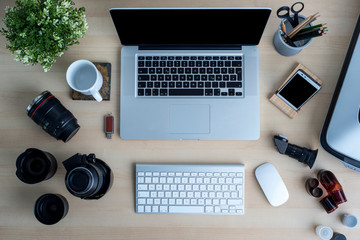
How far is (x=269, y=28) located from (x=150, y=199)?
76 centimetres

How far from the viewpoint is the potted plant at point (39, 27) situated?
2.51 feet

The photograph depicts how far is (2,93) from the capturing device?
Result: 3.14 ft

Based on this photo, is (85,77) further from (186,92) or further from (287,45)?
(287,45)

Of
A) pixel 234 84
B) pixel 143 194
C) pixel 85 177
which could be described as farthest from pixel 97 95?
pixel 234 84

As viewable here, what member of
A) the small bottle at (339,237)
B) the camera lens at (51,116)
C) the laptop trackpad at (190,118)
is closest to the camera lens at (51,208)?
the camera lens at (51,116)

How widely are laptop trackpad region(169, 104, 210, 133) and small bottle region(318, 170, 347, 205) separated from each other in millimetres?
435

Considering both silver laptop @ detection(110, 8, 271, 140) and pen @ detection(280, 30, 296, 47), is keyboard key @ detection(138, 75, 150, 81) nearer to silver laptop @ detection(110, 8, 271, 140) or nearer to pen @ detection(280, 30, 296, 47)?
silver laptop @ detection(110, 8, 271, 140)

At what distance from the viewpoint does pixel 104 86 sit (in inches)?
37.1

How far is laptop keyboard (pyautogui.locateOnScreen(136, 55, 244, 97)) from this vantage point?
92 centimetres

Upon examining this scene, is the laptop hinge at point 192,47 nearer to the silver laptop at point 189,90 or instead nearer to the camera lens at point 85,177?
the silver laptop at point 189,90

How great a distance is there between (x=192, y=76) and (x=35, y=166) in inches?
24.8

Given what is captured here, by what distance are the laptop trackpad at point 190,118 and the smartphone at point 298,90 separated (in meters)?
0.27

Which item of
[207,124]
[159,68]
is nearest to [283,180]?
[207,124]

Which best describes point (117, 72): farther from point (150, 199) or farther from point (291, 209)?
point (291, 209)
